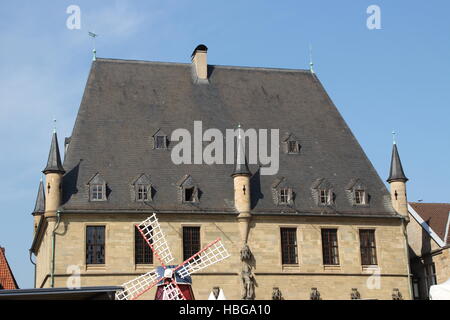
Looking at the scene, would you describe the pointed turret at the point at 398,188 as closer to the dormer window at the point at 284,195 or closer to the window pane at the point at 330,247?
the window pane at the point at 330,247

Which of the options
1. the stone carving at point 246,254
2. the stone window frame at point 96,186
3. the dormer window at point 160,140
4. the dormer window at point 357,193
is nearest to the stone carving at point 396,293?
the dormer window at point 357,193

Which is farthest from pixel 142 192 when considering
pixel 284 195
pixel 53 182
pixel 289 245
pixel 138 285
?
pixel 289 245

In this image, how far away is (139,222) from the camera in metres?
37.5

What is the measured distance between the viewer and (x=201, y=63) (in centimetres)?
4512

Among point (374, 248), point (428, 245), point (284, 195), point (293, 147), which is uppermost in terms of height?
point (293, 147)

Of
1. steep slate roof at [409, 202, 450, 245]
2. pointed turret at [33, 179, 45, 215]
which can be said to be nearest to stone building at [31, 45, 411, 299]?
pointed turret at [33, 179, 45, 215]

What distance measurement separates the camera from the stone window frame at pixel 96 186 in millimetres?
37875

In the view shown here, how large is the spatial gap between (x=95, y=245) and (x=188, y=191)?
228 inches

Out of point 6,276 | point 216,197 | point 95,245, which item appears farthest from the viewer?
point 6,276

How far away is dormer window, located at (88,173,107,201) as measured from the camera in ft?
124

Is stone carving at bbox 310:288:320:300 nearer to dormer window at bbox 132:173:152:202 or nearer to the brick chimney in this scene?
dormer window at bbox 132:173:152:202

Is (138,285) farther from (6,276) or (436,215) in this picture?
(436,215)
